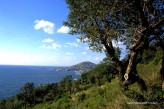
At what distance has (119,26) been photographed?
605 inches

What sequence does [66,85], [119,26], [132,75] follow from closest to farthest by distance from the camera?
1. [132,75]
2. [119,26]
3. [66,85]

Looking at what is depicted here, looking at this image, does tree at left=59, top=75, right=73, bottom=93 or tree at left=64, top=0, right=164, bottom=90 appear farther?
tree at left=59, top=75, right=73, bottom=93

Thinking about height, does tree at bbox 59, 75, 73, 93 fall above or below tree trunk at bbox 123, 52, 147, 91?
below

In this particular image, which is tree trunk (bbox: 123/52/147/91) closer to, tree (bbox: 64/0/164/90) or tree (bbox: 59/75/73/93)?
tree (bbox: 64/0/164/90)

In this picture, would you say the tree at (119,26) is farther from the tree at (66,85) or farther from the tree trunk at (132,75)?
the tree at (66,85)

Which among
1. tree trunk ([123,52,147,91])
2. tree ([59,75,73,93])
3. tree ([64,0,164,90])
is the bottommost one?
tree ([59,75,73,93])

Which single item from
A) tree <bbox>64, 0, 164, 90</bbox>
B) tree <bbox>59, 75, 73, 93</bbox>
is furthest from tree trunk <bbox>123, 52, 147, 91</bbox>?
tree <bbox>59, 75, 73, 93</bbox>

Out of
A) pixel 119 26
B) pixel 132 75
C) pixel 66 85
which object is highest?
pixel 119 26

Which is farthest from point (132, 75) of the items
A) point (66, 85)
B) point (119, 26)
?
point (66, 85)

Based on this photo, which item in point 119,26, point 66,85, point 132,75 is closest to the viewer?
point 132,75

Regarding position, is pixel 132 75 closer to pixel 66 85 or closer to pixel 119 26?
pixel 119 26

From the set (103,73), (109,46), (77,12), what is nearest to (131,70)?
(109,46)

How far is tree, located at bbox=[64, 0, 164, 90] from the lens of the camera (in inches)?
496

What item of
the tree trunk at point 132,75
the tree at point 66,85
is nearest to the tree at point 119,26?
the tree trunk at point 132,75
